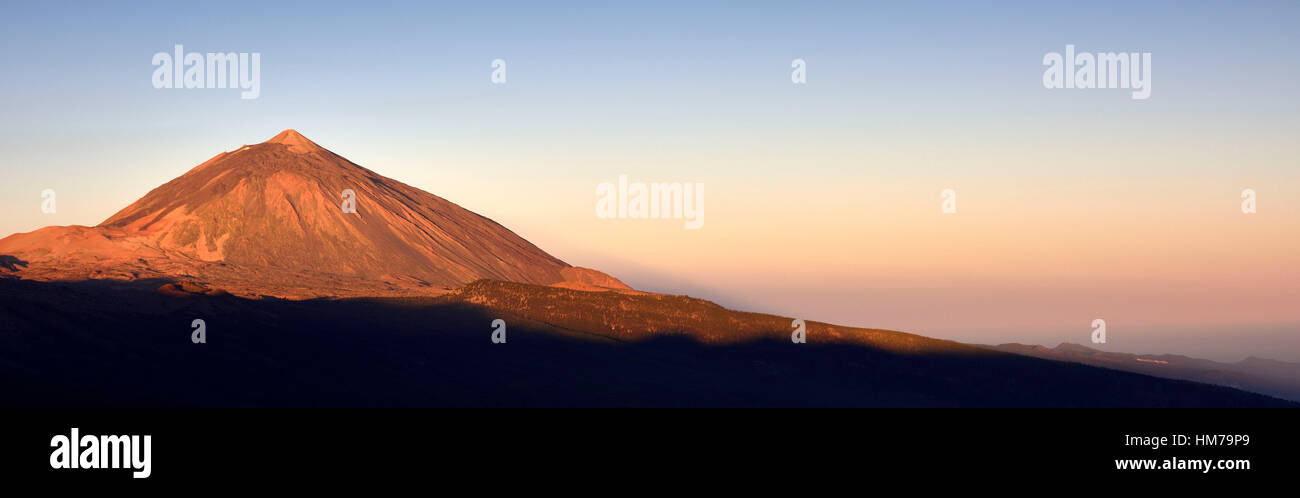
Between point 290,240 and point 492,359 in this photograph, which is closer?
point 492,359

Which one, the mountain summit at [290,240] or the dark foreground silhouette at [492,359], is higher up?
the mountain summit at [290,240]

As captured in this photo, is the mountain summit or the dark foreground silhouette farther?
the mountain summit

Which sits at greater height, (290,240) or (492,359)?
(290,240)

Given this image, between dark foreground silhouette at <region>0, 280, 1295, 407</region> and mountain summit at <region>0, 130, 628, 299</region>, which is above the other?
mountain summit at <region>0, 130, 628, 299</region>
